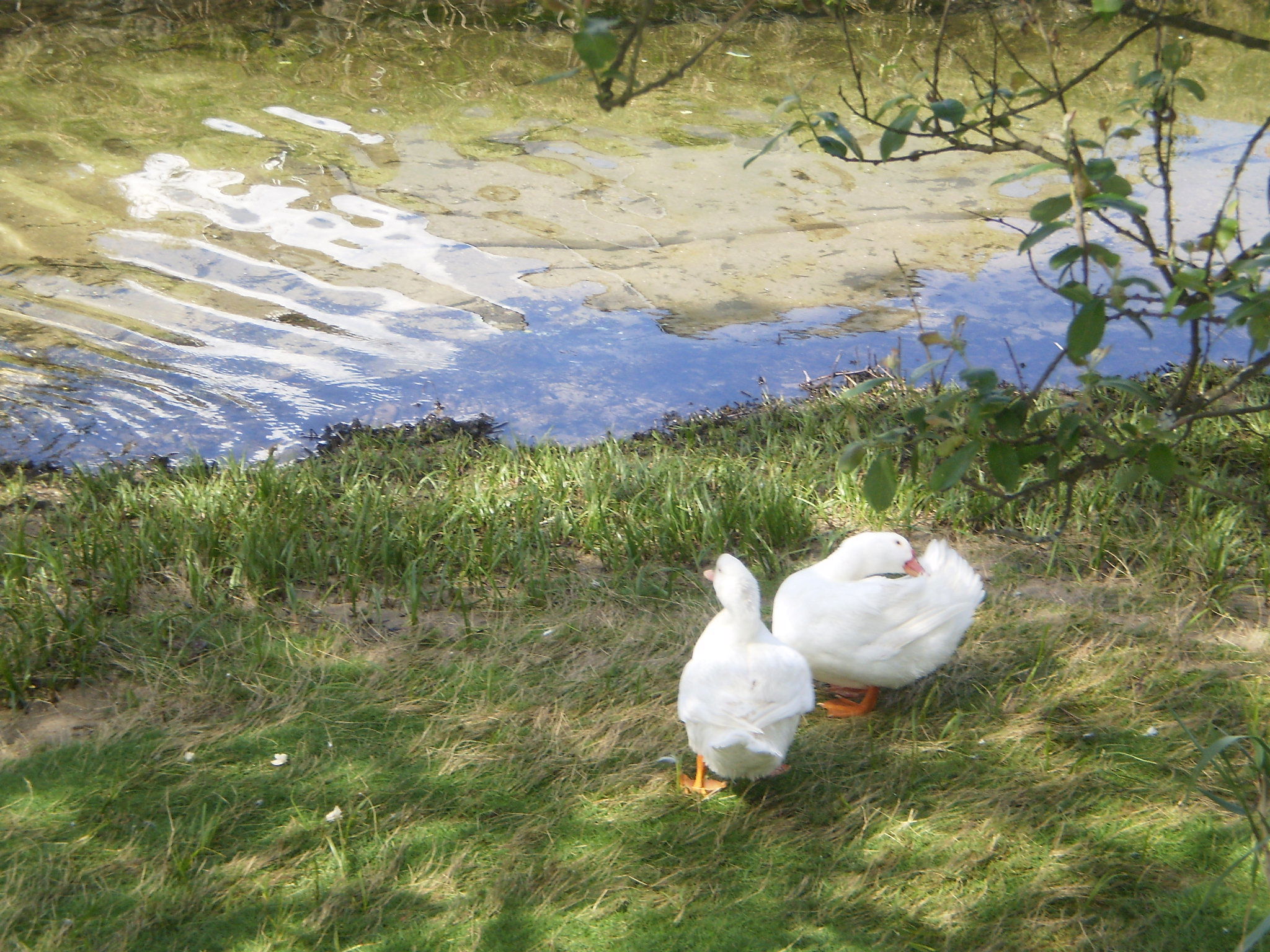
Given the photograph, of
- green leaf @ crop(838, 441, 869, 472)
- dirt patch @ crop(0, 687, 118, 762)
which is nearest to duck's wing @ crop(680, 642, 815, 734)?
green leaf @ crop(838, 441, 869, 472)

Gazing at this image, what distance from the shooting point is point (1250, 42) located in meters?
1.87

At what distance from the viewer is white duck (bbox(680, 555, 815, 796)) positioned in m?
2.59

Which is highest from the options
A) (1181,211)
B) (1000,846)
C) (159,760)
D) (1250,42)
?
(1250,42)

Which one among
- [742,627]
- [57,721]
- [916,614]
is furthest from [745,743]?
[57,721]

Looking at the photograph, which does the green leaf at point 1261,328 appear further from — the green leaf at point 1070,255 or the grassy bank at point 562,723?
the grassy bank at point 562,723

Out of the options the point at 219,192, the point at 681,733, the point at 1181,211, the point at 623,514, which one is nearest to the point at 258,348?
the point at 219,192

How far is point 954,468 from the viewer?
1915 millimetres

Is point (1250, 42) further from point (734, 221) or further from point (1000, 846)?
point (734, 221)

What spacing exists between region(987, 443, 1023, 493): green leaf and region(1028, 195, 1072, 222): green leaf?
398 millimetres

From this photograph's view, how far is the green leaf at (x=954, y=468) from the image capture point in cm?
190

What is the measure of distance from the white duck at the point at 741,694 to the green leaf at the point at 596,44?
1.66m

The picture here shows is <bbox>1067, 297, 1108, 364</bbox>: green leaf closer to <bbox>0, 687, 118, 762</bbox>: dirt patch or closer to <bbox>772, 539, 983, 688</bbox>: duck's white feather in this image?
<bbox>772, 539, 983, 688</bbox>: duck's white feather

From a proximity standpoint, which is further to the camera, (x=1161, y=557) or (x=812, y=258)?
(x=812, y=258)

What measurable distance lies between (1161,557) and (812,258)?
3.22 meters
